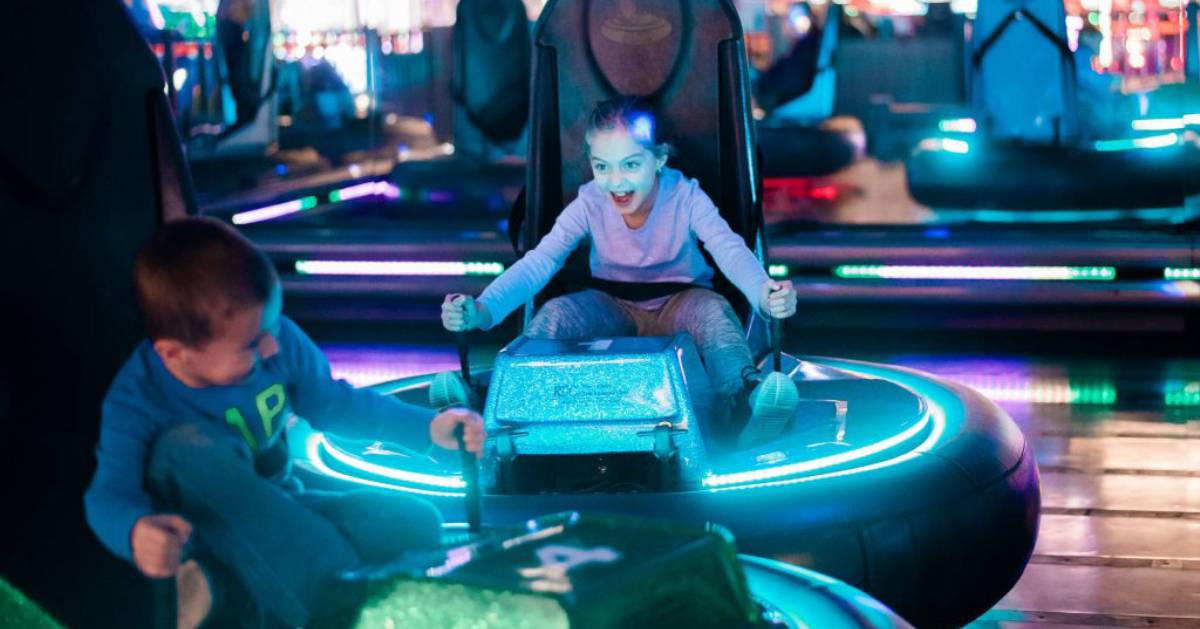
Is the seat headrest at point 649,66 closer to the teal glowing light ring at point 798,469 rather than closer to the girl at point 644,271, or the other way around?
the girl at point 644,271

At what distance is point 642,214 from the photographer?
240cm

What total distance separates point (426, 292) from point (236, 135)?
13.5ft

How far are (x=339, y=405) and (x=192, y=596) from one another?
26cm

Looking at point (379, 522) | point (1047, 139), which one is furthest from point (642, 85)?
point (1047, 139)

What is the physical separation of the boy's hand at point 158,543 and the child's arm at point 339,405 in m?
0.22

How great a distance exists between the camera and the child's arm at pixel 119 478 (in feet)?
3.21

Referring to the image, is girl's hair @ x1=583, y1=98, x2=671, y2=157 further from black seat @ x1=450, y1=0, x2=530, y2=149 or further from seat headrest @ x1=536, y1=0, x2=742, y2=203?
black seat @ x1=450, y1=0, x2=530, y2=149

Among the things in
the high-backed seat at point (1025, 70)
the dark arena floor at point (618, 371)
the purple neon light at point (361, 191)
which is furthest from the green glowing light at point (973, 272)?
the purple neon light at point (361, 191)

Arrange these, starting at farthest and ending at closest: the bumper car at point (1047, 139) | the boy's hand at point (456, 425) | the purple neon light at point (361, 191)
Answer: the purple neon light at point (361, 191)
the bumper car at point (1047, 139)
the boy's hand at point (456, 425)

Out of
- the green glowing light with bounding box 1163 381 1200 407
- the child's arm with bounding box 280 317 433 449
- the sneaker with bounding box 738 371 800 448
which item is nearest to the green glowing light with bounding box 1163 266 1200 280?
the green glowing light with bounding box 1163 381 1200 407

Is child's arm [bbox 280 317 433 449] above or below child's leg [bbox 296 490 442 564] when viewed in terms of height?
above

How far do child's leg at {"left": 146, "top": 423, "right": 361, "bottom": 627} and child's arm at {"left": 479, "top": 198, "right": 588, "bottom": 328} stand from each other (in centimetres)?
121

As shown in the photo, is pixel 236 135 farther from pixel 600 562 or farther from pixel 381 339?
pixel 600 562

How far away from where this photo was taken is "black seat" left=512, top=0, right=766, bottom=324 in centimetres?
266
